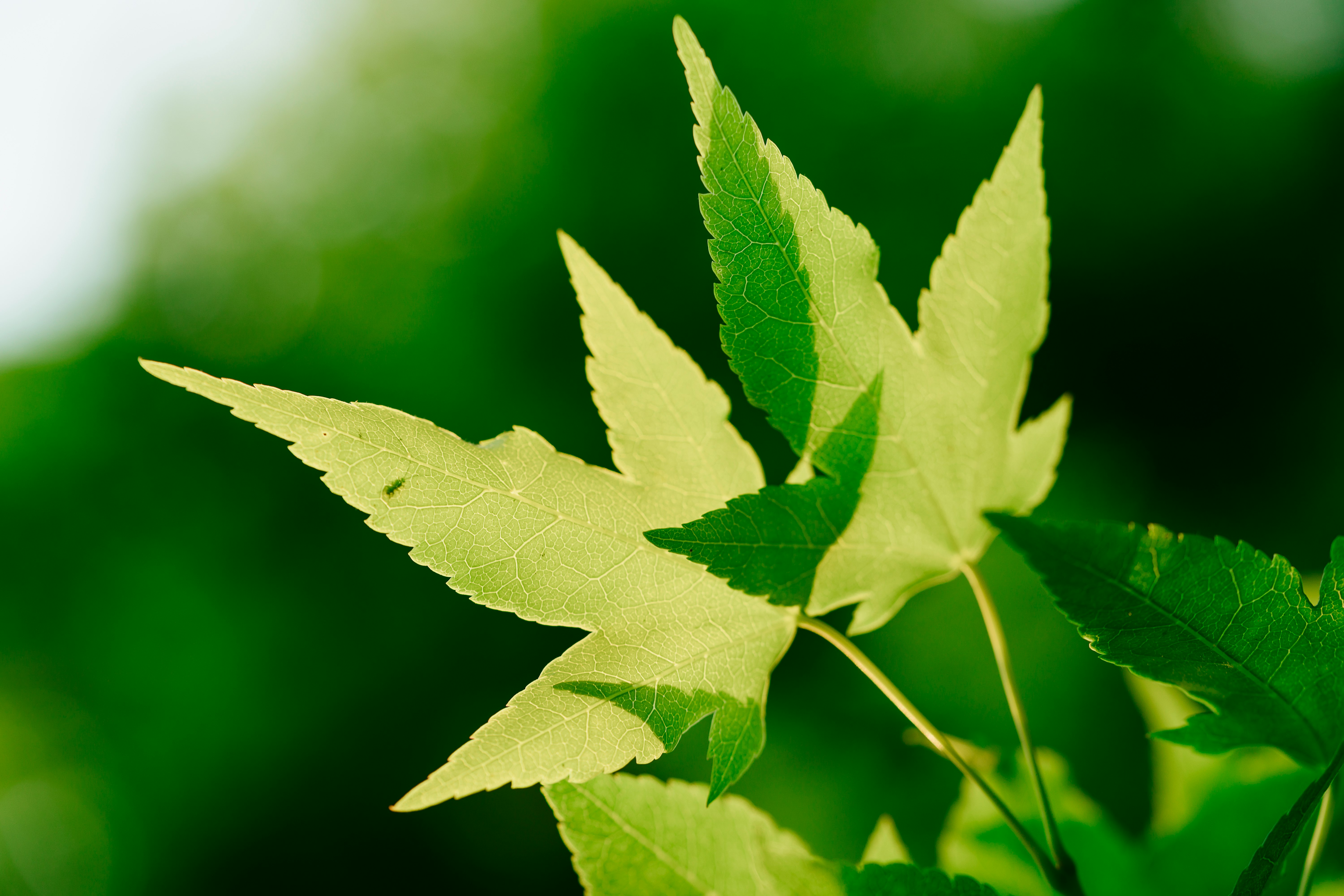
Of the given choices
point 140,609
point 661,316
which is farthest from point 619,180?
point 140,609

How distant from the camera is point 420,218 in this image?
445 centimetres

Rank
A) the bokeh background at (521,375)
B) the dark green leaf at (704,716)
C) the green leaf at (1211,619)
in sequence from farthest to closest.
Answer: the bokeh background at (521,375) → the dark green leaf at (704,716) → the green leaf at (1211,619)

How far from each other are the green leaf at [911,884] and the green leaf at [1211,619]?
0.53 ft

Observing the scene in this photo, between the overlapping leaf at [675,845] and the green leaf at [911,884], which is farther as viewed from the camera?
the overlapping leaf at [675,845]

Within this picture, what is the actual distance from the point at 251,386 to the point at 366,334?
13.9 ft

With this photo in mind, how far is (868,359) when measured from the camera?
526mm

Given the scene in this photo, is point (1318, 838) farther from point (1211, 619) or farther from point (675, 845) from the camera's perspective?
point (675, 845)

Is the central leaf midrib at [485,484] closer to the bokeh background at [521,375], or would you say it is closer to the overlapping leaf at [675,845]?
the overlapping leaf at [675,845]

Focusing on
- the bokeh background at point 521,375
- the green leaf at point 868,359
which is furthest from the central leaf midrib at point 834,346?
the bokeh background at point 521,375

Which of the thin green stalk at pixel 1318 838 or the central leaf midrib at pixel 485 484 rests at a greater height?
the central leaf midrib at pixel 485 484

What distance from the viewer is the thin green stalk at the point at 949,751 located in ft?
1.70

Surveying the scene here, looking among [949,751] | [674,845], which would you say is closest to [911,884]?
[949,751]

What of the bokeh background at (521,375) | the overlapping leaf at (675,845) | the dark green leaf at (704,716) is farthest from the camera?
the bokeh background at (521,375)

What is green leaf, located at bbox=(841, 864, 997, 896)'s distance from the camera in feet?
1.55
